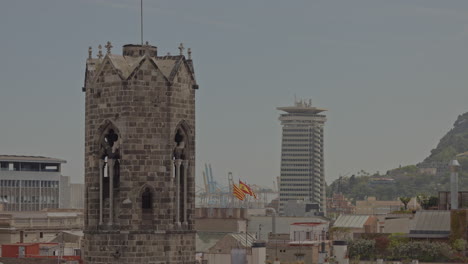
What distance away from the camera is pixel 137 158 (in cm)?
5859

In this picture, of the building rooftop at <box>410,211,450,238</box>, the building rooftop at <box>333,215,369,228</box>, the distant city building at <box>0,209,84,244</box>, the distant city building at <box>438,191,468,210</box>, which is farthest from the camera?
the building rooftop at <box>333,215,369,228</box>

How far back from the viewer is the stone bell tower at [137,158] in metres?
58.6

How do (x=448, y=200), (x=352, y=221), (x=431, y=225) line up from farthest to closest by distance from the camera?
(x=352, y=221) < (x=448, y=200) < (x=431, y=225)

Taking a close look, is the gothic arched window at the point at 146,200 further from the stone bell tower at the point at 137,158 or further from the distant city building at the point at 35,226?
the distant city building at the point at 35,226

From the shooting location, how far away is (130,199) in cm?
5853

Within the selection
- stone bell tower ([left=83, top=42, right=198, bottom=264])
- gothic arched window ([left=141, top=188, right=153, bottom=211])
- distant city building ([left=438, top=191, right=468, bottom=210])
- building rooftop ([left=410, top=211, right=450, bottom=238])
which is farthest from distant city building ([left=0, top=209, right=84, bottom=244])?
gothic arched window ([left=141, top=188, right=153, bottom=211])

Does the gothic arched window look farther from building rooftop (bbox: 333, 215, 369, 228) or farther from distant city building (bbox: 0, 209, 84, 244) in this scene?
building rooftop (bbox: 333, 215, 369, 228)

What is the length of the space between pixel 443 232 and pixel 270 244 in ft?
52.8

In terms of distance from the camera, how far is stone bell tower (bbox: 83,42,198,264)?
192 feet

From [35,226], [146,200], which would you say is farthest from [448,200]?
[146,200]

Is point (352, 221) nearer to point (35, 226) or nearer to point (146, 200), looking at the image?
point (35, 226)

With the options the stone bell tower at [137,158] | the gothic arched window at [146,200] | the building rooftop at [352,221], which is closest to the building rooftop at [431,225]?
the building rooftop at [352,221]

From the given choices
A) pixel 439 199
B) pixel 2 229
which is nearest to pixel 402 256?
pixel 439 199

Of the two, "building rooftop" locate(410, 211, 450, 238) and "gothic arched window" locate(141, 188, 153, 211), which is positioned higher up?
"gothic arched window" locate(141, 188, 153, 211)
